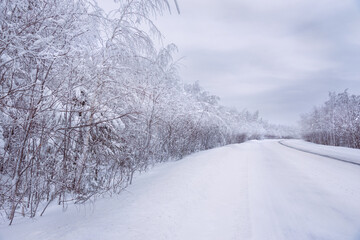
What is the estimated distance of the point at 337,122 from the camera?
31172mm

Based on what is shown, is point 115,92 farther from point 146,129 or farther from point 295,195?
point 295,195

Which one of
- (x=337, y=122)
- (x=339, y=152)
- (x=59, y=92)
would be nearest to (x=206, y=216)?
(x=59, y=92)

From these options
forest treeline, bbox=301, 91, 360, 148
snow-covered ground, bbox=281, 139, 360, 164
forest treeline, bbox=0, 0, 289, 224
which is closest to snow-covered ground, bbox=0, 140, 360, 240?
forest treeline, bbox=0, 0, 289, 224

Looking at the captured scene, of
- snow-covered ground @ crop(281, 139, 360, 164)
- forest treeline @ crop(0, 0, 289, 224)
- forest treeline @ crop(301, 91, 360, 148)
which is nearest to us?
forest treeline @ crop(0, 0, 289, 224)

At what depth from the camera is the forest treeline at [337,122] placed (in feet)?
83.3

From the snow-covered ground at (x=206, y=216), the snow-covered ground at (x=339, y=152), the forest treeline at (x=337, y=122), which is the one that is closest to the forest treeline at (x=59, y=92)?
the snow-covered ground at (x=206, y=216)

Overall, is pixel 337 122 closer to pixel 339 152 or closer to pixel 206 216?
pixel 339 152

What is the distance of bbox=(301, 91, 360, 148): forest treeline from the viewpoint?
25.4 m

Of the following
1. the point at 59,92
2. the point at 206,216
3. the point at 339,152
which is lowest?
the point at 339,152

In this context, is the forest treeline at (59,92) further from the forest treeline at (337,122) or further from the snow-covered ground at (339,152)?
the forest treeline at (337,122)

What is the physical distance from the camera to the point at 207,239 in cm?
220

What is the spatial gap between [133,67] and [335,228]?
14.6 ft

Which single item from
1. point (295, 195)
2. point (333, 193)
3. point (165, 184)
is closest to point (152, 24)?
point (165, 184)

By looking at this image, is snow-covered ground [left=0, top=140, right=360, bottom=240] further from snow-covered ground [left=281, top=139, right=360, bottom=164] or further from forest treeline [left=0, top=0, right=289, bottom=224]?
snow-covered ground [left=281, top=139, right=360, bottom=164]
